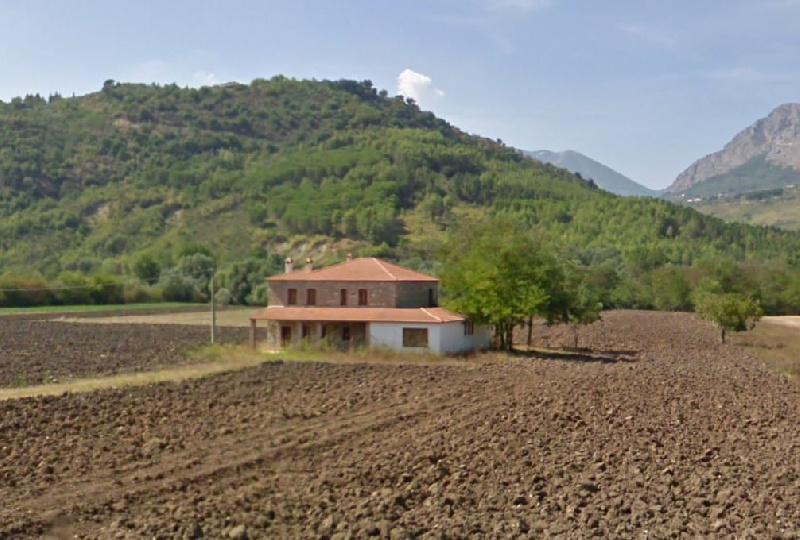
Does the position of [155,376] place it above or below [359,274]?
below

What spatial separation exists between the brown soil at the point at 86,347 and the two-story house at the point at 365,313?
598 centimetres

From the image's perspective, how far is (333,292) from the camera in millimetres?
53469

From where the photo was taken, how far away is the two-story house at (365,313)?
163 ft

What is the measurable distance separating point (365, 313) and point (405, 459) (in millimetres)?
29518

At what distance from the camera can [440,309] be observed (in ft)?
173

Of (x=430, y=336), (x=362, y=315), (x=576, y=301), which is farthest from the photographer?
(x=576, y=301)

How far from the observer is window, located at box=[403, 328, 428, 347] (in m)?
49.6

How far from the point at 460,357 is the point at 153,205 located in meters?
148

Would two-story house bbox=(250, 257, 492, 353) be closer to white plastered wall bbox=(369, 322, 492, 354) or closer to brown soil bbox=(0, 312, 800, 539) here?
white plastered wall bbox=(369, 322, 492, 354)

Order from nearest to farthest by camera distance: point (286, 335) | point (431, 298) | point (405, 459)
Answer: point (405, 459) < point (286, 335) < point (431, 298)

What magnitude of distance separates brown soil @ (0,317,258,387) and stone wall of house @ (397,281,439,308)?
39.1 feet

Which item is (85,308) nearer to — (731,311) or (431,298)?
Result: (431,298)

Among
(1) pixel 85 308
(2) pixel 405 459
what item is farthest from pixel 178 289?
(2) pixel 405 459

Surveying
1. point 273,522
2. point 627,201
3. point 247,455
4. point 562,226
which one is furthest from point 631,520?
point 627,201
